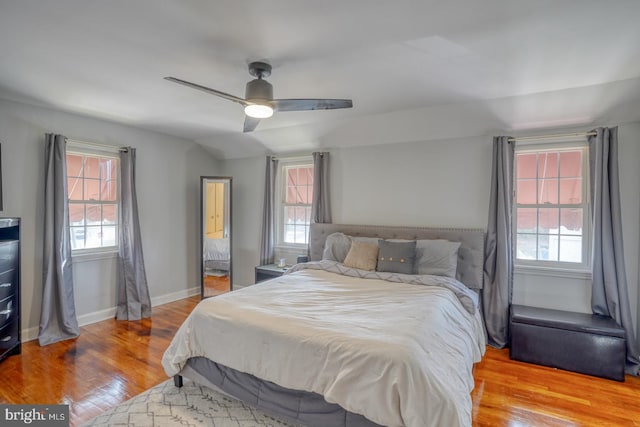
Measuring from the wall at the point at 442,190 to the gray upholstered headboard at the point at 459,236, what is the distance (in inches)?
6.2

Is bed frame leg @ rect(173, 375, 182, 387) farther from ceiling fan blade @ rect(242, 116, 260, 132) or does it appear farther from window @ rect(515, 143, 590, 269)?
window @ rect(515, 143, 590, 269)

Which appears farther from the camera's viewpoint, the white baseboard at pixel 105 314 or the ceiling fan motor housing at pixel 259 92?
the white baseboard at pixel 105 314

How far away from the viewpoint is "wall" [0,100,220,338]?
3.34m

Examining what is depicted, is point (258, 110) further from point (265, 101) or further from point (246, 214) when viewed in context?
point (246, 214)

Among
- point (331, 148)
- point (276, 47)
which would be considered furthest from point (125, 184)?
point (276, 47)

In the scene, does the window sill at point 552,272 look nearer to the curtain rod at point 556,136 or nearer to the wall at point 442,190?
the wall at point 442,190

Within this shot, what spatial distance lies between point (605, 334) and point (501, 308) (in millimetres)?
820

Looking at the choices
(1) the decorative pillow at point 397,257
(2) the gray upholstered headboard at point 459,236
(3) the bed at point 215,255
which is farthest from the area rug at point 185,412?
(3) the bed at point 215,255

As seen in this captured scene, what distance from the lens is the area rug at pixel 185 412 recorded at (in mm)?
2094

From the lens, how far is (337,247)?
12.9ft

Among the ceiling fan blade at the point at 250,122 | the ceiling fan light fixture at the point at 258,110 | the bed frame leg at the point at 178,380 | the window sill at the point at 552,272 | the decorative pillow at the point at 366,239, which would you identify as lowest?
the bed frame leg at the point at 178,380

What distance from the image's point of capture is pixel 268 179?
16.2ft

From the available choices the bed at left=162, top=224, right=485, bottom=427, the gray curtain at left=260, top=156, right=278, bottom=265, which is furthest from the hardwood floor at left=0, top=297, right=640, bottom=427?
the gray curtain at left=260, top=156, right=278, bottom=265

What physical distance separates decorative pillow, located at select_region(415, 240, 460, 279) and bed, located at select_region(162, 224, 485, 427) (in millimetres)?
167
